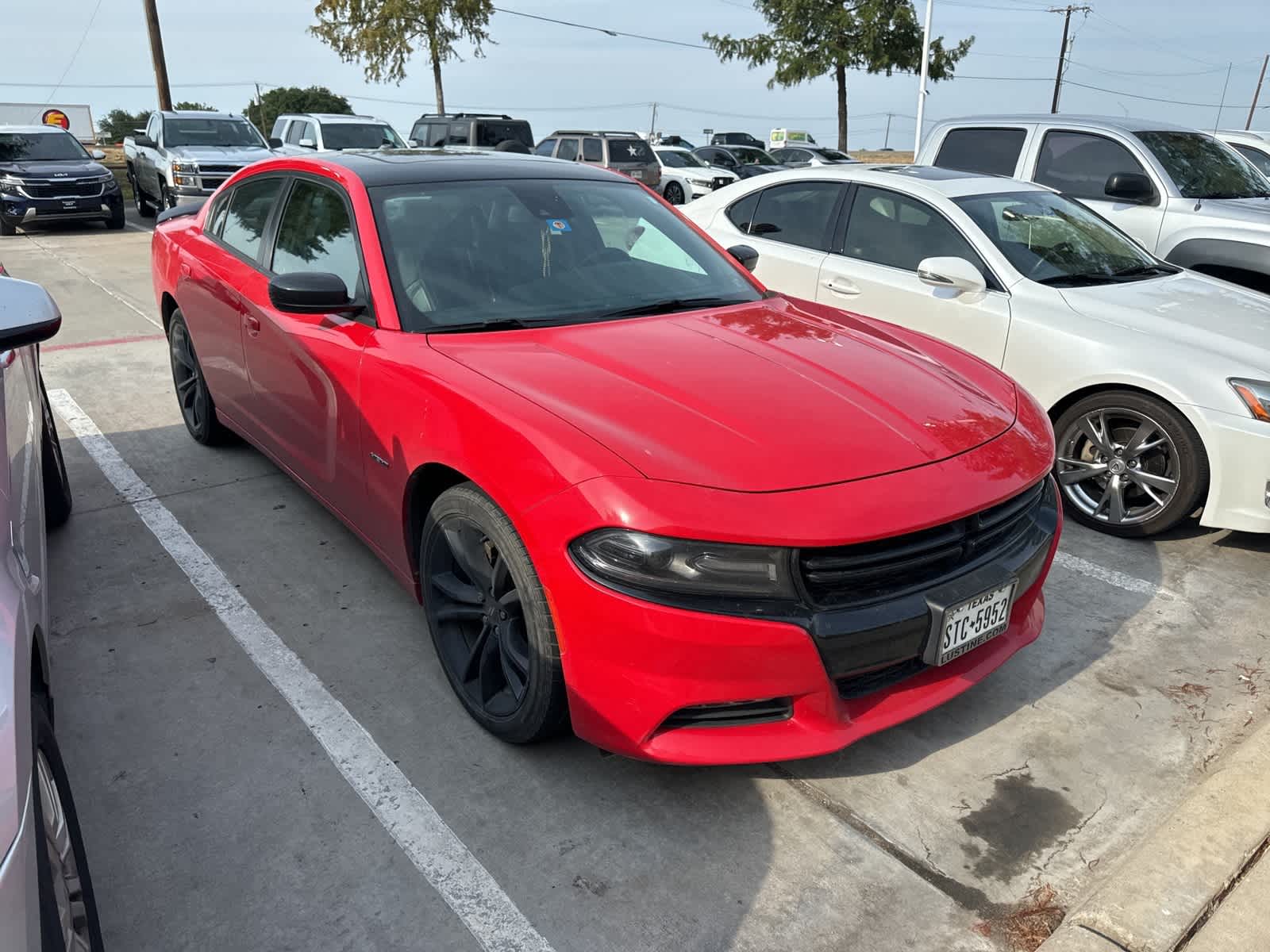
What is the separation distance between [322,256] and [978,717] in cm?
284

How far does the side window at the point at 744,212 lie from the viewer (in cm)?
623

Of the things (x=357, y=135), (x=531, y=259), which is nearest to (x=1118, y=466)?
(x=531, y=259)

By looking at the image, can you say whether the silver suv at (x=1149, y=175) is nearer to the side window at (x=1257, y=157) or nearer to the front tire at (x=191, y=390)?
the side window at (x=1257, y=157)

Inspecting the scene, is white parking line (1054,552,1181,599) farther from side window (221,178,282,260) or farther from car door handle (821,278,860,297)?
side window (221,178,282,260)

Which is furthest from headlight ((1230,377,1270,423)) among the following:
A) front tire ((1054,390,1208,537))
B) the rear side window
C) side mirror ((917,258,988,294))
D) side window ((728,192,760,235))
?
the rear side window

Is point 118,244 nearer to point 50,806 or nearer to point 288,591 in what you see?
point 288,591

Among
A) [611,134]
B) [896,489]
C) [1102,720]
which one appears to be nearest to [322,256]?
[896,489]

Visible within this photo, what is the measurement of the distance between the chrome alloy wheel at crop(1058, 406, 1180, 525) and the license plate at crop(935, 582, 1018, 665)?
6.81 ft

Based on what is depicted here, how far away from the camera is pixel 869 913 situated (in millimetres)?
2336

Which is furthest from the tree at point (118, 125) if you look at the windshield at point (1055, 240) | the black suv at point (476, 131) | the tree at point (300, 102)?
the windshield at point (1055, 240)

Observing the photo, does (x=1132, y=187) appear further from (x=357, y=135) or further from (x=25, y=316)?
(x=357, y=135)

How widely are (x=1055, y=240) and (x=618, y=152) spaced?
1737 centimetres

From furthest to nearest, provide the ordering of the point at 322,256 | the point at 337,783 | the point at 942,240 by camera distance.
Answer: the point at 942,240, the point at 322,256, the point at 337,783

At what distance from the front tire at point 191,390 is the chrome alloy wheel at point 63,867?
136 inches
